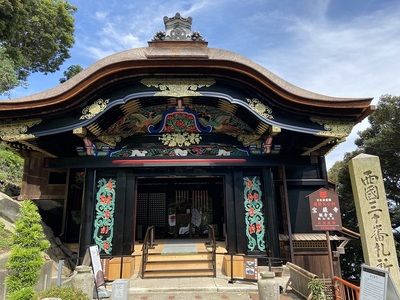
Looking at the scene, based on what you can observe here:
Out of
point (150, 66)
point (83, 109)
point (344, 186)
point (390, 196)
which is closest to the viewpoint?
point (150, 66)

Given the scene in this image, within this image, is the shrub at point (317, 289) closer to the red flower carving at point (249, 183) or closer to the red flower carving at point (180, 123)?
the red flower carving at point (249, 183)

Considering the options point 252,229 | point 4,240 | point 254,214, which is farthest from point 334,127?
point 4,240

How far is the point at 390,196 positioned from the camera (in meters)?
21.7

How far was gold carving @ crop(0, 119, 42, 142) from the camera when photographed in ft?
24.0

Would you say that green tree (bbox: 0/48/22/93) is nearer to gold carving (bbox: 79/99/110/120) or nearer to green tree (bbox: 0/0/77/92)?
green tree (bbox: 0/0/77/92)

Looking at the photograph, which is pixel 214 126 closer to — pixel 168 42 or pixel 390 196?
pixel 168 42

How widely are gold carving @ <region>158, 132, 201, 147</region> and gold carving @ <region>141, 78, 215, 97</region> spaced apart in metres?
1.80

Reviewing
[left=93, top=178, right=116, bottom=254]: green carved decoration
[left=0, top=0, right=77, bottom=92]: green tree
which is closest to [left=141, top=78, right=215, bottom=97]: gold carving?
[left=93, top=178, right=116, bottom=254]: green carved decoration

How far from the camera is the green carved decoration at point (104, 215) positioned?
7.93m

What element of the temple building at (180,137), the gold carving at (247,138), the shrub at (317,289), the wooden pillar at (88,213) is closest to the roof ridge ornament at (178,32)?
the temple building at (180,137)

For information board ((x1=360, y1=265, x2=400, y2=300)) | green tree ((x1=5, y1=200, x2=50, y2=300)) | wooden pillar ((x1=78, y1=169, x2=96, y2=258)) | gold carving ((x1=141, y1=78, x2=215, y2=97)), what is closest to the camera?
information board ((x1=360, y1=265, x2=400, y2=300))

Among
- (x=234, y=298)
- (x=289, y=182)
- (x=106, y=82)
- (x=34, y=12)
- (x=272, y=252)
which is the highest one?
(x=34, y=12)

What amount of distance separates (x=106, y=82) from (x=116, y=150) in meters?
2.29

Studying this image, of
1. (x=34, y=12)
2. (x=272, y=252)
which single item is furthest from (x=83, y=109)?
(x=34, y=12)
